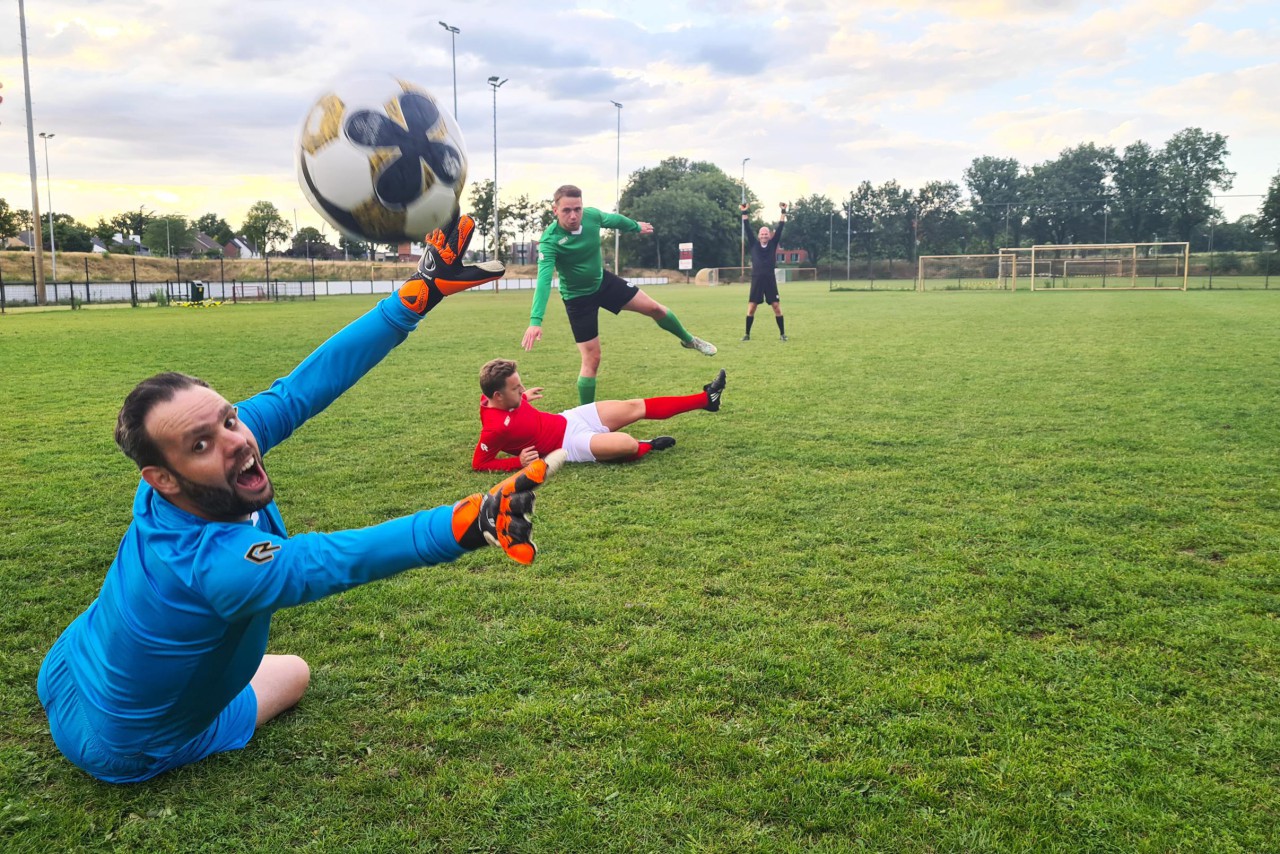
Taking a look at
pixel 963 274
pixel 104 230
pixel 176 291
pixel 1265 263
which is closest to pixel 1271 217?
pixel 1265 263

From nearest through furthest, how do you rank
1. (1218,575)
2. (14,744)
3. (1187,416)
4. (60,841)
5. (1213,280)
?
1. (60,841)
2. (14,744)
3. (1218,575)
4. (1187,416)
5. (1213,280)

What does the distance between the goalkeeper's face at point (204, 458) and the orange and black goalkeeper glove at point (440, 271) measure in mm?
938

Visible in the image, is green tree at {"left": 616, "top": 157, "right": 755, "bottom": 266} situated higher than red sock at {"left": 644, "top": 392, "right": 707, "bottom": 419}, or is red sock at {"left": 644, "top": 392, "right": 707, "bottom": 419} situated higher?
green tree at {"left": 616, "top": 157, "right": 755, "bottom": 266}

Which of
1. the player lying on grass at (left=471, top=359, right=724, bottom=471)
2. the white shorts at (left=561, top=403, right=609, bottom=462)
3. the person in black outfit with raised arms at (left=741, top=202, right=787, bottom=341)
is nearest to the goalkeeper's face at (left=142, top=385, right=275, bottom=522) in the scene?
the player lying on grass at (left=471, top=359, right=724, bottom=471)

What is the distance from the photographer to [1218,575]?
432cm

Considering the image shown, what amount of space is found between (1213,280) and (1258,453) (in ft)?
153

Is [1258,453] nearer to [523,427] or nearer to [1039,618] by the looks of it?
[1039,618]

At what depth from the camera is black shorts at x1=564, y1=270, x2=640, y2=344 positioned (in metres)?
8.95

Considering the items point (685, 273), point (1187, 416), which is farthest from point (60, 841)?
point (685, 273)

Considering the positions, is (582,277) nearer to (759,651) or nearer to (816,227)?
(759,651)

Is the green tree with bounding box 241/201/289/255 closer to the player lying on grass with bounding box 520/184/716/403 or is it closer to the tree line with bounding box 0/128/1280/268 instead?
the tree line with bounding box 0/128/1280/268

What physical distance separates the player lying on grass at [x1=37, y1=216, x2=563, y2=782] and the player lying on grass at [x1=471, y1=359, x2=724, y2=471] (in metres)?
3.09

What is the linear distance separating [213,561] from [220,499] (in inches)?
7.7

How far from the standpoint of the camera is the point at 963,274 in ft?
170
